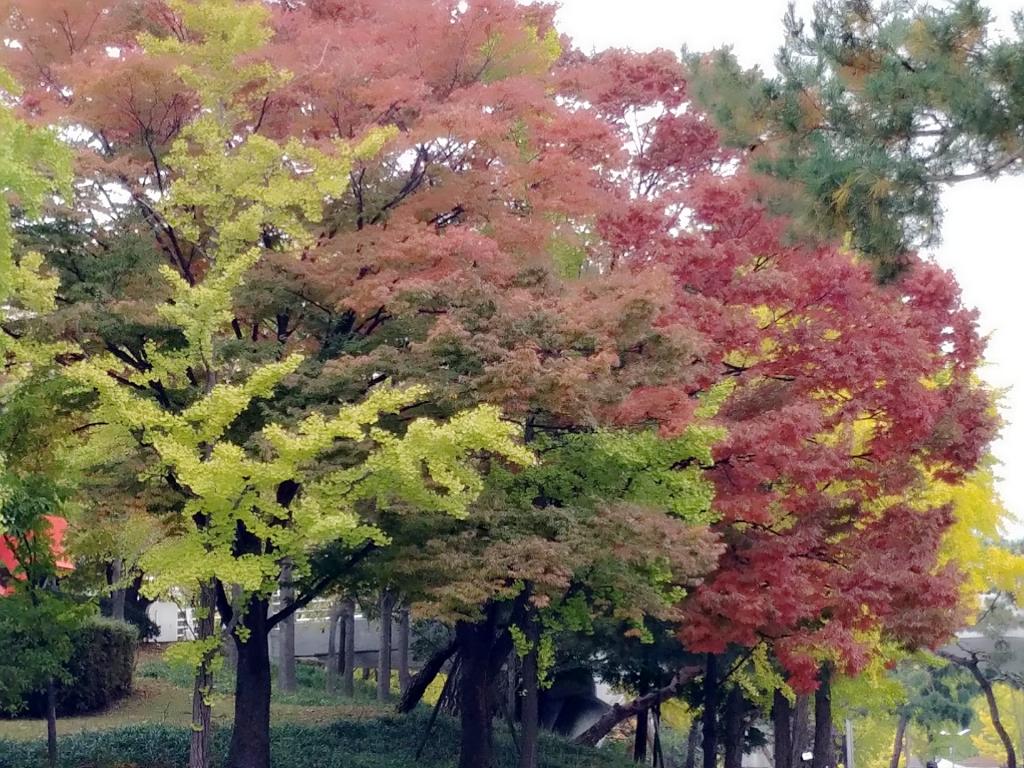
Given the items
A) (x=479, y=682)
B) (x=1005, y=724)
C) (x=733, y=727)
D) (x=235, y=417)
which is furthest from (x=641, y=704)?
(x=1005, y=724)

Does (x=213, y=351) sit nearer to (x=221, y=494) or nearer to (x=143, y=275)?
(x=143, y=275)

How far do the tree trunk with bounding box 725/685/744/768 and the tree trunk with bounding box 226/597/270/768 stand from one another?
11940mm

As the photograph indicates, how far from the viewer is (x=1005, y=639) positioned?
36.7 meters

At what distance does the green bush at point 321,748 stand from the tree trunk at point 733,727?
2.28m

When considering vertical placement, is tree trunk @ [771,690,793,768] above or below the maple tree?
below

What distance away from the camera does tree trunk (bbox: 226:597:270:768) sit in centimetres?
1405

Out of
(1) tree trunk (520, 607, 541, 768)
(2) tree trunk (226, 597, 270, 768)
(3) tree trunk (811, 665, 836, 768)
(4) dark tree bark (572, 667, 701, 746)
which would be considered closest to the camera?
(2) tree trunk (226, 597, 270, 768)

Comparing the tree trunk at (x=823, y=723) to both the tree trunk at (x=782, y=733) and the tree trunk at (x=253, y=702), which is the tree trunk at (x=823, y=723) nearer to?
the tree trunk at (x=782, y=733)

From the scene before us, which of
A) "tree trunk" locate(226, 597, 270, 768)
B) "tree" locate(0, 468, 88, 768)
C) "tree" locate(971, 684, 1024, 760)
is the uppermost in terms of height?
"tree" locate(0, 468, 88, 768)

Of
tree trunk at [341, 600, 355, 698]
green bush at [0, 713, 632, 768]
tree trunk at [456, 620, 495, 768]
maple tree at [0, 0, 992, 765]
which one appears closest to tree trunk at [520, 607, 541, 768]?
maple tree at [0, 0, 992, 765]

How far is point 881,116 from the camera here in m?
9.27

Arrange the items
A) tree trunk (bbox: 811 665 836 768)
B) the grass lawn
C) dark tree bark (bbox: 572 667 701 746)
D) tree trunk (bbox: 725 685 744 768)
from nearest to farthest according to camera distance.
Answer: the grass lawn, tree trunk (bbox: 811 665 836 768), tree trunk (bbox: 725 685 744 768), dark tree bark (bbox: 572 667 701 746)

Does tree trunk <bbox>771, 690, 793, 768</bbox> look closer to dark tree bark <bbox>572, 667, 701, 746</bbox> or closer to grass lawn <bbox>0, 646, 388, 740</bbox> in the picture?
dark tree bark <bbox>572, 667, 701, 746</bbox>

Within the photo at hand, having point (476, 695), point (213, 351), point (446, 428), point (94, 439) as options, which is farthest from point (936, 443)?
point (94, 439)
